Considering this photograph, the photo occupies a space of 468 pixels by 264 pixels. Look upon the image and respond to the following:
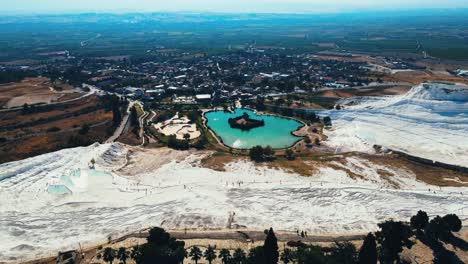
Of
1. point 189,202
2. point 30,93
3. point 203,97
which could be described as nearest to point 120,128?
point 203,97

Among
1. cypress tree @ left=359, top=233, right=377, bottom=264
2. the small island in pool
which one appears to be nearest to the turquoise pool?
the small island in pool

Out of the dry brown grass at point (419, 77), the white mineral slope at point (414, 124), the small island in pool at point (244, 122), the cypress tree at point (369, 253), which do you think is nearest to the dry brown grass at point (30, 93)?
the small island in pool at point (244, 122)

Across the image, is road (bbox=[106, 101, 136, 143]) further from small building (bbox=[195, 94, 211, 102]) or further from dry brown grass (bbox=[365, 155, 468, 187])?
dry brown grass (bbox=[365, 155, 468, 187])

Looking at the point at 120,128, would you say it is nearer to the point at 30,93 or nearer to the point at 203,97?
the point at 203,97

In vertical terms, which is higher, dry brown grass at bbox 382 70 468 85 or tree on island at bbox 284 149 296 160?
dry brown grass at bbox 382 70 468 85

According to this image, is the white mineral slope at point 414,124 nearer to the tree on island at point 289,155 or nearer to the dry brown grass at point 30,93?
the tree on island at point 289,155

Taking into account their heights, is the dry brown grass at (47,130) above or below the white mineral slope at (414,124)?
below
